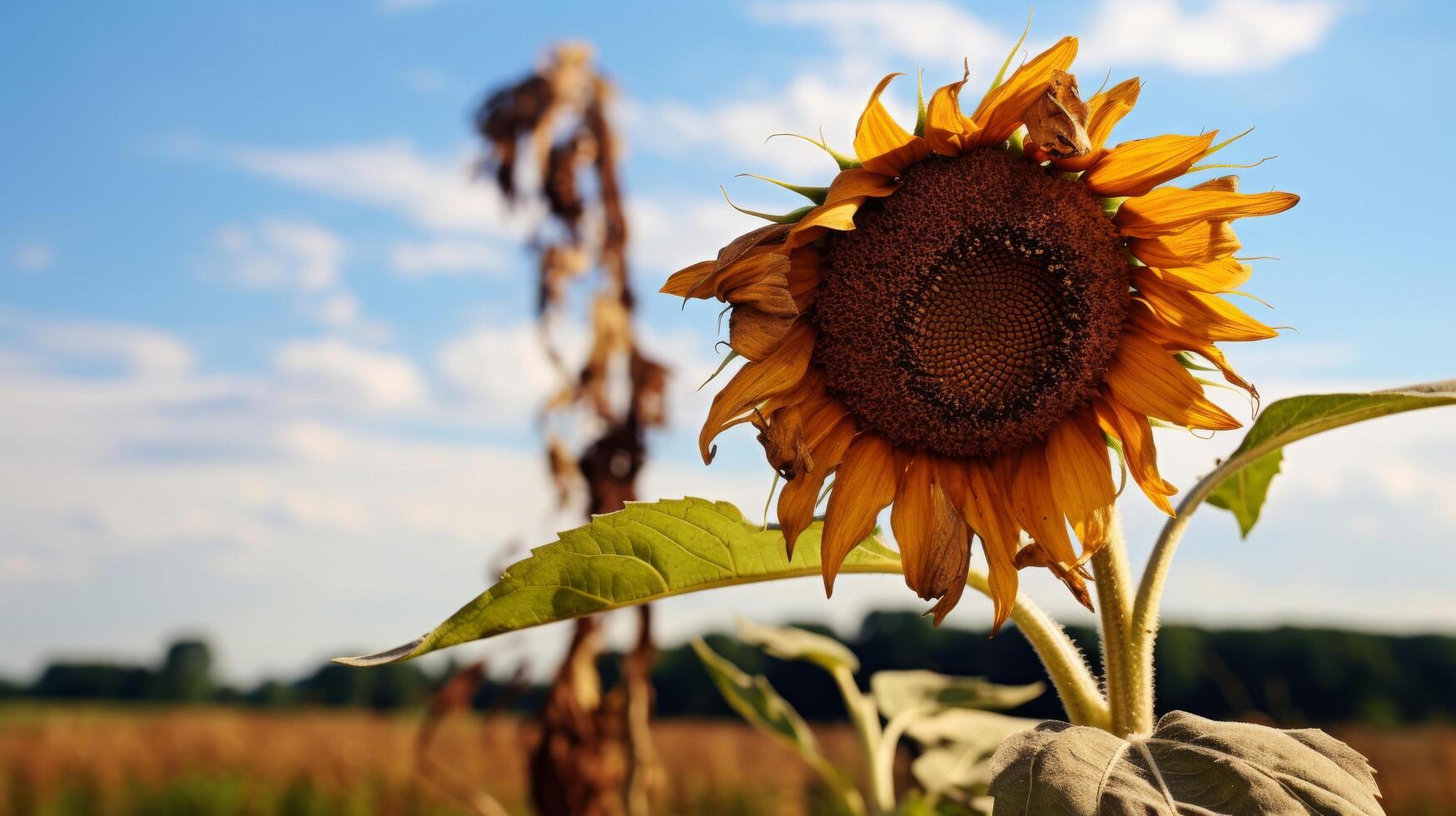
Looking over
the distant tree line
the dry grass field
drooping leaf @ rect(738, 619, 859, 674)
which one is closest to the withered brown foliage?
drooping leaf @ rect(738, 619, 859, 674)

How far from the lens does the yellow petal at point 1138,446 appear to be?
0.93 metres

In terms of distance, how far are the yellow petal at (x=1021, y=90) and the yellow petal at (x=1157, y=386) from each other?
21 cm

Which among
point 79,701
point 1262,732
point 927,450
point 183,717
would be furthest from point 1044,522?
point 79,701

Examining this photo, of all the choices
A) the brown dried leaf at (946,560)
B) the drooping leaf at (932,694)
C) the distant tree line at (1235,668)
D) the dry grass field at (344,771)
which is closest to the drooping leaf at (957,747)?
the drooping leaf at (932,694)

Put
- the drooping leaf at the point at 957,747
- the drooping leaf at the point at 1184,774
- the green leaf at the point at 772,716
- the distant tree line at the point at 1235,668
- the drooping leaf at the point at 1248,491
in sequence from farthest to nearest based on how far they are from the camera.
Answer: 1. the distant tree line at the point at 1235,668
2. the green leaf at the point at 772,716
3. the drooping leaf at the point at 957,747
4. the drooping leaf at the point at 1248,491
5. the drooping leaf at the point at 1184,774

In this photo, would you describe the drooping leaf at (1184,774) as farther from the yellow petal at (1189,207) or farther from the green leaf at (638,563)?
the yellow petal at (1189,207)

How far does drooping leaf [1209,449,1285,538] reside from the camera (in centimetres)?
115

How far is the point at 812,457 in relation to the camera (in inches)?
38.7

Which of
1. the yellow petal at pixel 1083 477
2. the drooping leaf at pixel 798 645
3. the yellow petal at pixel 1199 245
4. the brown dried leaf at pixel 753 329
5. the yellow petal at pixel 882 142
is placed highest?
the yellow petal at pixel 882 142

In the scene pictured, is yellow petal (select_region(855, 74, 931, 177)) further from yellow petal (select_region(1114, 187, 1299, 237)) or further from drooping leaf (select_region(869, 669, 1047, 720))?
drooping leaf (select_region(869, 669, 1047, 720))

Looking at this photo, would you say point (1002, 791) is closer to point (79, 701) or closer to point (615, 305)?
point (615, 305)

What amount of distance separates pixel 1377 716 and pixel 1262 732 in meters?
19.5

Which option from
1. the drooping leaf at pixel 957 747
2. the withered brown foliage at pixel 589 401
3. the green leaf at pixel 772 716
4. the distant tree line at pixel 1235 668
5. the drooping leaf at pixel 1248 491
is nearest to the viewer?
the drooping leaf at pixel 1248 491

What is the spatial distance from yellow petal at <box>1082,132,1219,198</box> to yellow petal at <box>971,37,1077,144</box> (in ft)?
0.26
